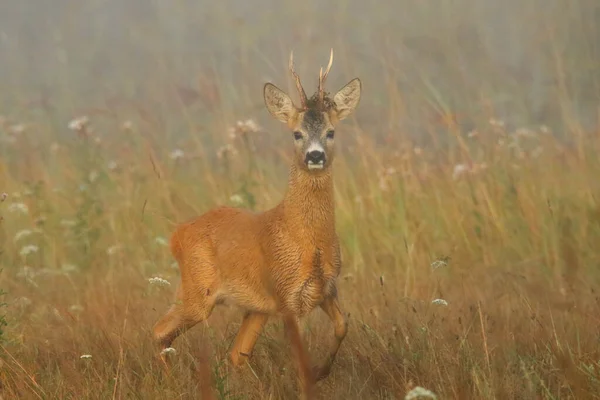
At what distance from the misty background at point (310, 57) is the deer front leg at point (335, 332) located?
3.14 m

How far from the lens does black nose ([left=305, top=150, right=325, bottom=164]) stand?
491 cm

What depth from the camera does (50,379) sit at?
4.57 m

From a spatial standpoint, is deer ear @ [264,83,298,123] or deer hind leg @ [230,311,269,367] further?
deer ear @ [264,83,298,123]

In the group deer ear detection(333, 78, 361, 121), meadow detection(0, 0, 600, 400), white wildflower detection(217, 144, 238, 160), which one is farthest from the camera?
white wildflower detection(217, 144, 238, 160)

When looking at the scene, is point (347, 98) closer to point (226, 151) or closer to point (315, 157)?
point (315, 157)

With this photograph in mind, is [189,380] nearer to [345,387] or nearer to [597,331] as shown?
[345,387]

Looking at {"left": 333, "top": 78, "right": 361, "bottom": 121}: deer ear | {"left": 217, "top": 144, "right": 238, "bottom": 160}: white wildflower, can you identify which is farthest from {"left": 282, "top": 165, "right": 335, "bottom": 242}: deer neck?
{"left": 217, "top": 144, "right": 238, "bottom": 160}: white wildflower

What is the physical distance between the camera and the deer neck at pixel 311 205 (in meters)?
4.96

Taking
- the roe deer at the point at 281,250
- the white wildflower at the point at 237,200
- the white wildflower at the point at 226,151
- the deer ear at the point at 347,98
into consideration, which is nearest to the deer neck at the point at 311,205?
the roe deer at the point at 281,250

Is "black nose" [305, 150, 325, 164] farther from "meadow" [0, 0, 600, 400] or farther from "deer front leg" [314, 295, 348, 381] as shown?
"meadow" [0, 0, 600, 400]

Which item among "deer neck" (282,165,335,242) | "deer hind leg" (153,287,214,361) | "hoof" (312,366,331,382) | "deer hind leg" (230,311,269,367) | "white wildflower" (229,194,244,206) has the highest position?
Answer: "deer neck" (282,165,335,242)

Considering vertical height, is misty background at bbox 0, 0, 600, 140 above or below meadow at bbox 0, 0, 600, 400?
above

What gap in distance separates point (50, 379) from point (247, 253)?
1128 mm

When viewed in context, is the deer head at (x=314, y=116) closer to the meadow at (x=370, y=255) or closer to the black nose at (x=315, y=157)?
the black nose at (x=315, y=157)
